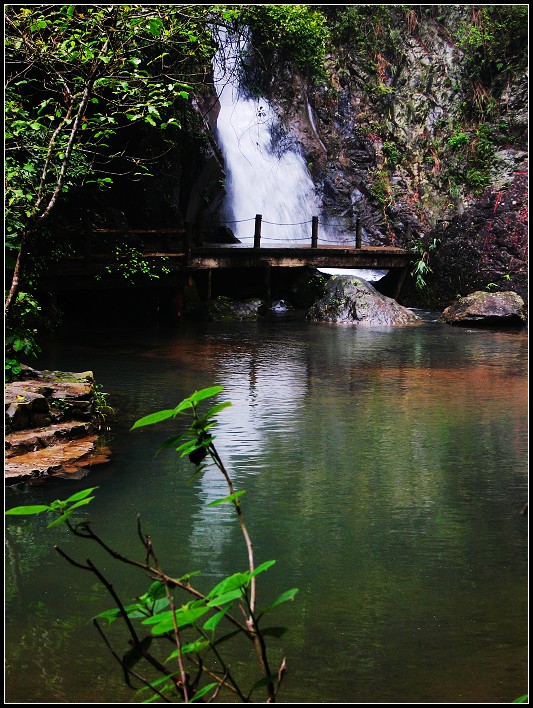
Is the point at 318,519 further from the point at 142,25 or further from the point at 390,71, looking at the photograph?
the point at 390,71

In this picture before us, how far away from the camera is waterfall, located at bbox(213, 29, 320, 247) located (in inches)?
825

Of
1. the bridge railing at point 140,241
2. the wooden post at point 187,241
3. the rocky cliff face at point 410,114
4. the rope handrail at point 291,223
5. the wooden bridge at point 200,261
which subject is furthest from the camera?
the rocky cliff face at point 410,114

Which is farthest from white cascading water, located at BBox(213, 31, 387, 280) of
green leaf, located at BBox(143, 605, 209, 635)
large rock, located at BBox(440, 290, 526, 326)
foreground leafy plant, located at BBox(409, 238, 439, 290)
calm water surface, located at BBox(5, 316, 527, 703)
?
green leaf, located at BBox(143, 605, 209, 635)

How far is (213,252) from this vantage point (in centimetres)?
1658

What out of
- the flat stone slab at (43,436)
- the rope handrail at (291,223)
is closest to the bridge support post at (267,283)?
the rope handrail at (291,223)

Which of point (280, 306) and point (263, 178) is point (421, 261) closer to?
point (280, 306)

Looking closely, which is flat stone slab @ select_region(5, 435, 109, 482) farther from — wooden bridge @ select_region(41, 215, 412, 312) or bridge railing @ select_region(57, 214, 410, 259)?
bridge railing @ select_region(57, 214, 410, 259)

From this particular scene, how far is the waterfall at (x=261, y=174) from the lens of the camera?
20953 millimetres

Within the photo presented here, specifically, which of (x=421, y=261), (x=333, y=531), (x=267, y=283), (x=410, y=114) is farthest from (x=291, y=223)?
(x=333, y=531)

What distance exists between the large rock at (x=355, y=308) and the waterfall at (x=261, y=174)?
3976 millimetres

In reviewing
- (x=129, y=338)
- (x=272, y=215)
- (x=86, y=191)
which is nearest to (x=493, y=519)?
(x=129, y=338)

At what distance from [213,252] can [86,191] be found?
3.42m

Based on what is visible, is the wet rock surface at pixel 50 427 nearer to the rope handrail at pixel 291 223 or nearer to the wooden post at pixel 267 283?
Result: the wooden post at pixel 267 283

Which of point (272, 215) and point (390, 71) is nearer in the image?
point (272, 215)
